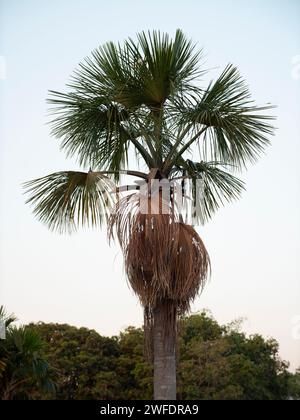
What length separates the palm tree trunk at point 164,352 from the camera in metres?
7.20

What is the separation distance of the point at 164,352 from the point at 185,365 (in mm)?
22647

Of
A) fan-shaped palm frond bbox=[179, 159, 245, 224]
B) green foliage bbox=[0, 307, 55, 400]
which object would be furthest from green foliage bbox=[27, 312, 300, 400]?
fan-shaped palm frond bbox=[179, 159, 245, 224]

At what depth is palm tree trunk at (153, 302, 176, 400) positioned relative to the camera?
23.6 feet

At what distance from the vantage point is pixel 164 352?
738cm

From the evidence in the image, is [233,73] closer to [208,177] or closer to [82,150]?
[208,177]

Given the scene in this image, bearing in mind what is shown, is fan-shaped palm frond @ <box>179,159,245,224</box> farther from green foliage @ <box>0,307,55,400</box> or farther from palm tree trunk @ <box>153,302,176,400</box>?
green foliage @ <box>0,307,55,400</box>

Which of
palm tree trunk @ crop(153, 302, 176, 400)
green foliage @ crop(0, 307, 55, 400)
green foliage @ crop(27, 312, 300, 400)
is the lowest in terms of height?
palm tree trunk @ crop(153, 302, 176, 400)

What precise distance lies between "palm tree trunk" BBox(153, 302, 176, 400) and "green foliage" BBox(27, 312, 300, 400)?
865 inches

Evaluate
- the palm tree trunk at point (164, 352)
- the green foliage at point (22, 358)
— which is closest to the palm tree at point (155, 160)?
the palm tree trunk at point (164, 352)

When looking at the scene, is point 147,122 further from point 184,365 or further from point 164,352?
point 184,365

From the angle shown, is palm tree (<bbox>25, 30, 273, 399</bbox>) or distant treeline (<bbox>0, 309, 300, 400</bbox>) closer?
palm tree (<bbox>25, 30, 273, 399</bbox>)

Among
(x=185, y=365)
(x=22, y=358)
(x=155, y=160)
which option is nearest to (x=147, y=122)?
(x=155, y=160)

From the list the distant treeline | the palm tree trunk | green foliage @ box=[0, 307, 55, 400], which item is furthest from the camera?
the distant treeline
